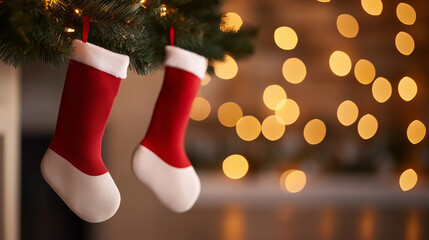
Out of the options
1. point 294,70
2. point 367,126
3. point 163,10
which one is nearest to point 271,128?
point 294,70

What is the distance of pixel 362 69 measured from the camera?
9.68ft

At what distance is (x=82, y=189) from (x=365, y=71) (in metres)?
2.66

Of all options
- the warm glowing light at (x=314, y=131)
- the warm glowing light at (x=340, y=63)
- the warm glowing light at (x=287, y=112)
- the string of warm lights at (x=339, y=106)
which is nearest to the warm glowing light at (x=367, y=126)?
the string of warm lights at (x=339, y=106)

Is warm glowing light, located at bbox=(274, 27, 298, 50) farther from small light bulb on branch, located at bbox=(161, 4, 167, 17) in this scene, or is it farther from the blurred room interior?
small light bulb on branch, located at bbox=(161, 4, 167, 17)

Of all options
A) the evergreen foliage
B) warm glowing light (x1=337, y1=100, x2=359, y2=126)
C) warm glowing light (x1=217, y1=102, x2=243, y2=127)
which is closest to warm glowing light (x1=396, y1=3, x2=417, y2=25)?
warm glowing light (x1=337, y1=100, x2=359, y2=126)

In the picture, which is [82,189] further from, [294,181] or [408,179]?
[408,179]

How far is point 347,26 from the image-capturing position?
9.77ft

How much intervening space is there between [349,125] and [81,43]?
2.65 metres

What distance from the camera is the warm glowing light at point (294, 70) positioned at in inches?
118

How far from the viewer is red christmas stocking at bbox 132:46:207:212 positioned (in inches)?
30.8

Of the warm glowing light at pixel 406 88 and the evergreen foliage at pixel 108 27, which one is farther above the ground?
the warm glowing light at pixel 406 88

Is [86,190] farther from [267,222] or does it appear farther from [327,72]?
[327,72]

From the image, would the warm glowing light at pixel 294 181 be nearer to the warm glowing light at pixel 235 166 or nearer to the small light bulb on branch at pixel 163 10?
the warm glowing light at pixel 235 166

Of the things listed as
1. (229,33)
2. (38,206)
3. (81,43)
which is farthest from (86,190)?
(38,206)
